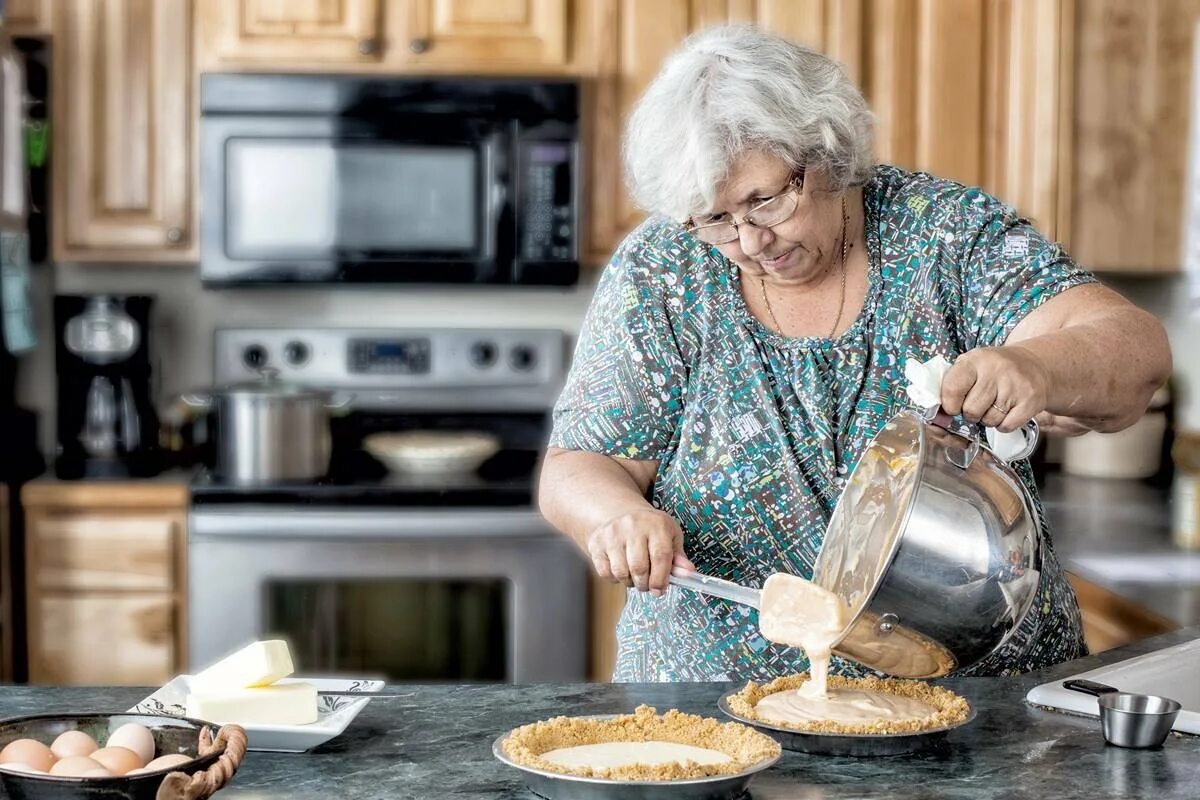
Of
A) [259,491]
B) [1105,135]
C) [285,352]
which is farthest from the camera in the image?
[285,352]

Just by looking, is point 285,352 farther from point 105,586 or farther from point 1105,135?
point 1105,135

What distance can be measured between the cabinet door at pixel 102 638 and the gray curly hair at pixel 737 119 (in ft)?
5.99

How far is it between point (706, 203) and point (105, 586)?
6.42 ft

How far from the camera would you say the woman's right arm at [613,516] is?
57.8 inches

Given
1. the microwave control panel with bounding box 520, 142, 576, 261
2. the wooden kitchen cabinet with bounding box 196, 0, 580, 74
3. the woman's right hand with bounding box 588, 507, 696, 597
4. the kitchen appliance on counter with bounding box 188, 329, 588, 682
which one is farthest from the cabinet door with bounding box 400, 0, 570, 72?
the woman's right hand with bounding box 588, 507, 696, 597

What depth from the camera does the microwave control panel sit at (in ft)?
10.8

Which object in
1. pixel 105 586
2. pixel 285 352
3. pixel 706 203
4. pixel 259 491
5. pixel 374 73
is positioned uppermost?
pixel 374 73

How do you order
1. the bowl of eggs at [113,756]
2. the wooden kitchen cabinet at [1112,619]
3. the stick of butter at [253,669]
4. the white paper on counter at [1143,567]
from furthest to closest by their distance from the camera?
the white paper on counter at [1143,567]
the wooden kitchen cabinet at [1112,619]
the stick of butter at [253,669]
the bowl of eggs at [113,756]

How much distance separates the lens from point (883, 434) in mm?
1534

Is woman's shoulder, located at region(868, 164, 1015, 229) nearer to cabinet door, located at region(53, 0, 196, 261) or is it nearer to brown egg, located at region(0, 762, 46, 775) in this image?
brown egg, located at region(0, 762, 46, 775)

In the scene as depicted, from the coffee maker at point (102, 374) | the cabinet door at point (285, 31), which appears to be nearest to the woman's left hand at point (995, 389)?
the cabinet door at point (285, 31)

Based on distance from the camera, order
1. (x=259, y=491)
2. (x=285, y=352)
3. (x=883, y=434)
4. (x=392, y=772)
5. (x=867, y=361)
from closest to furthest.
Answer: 1. (x=392, y=772)
2. (x=883, y=434)
3. (x=867, y=361)
4. (x=259, y=491)
5. (x=285, y=352)

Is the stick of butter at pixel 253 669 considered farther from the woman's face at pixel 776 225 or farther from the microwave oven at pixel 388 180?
the microwave oven at pixel 388 180

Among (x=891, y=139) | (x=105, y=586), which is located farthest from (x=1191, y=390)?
(x=105, y=586)
